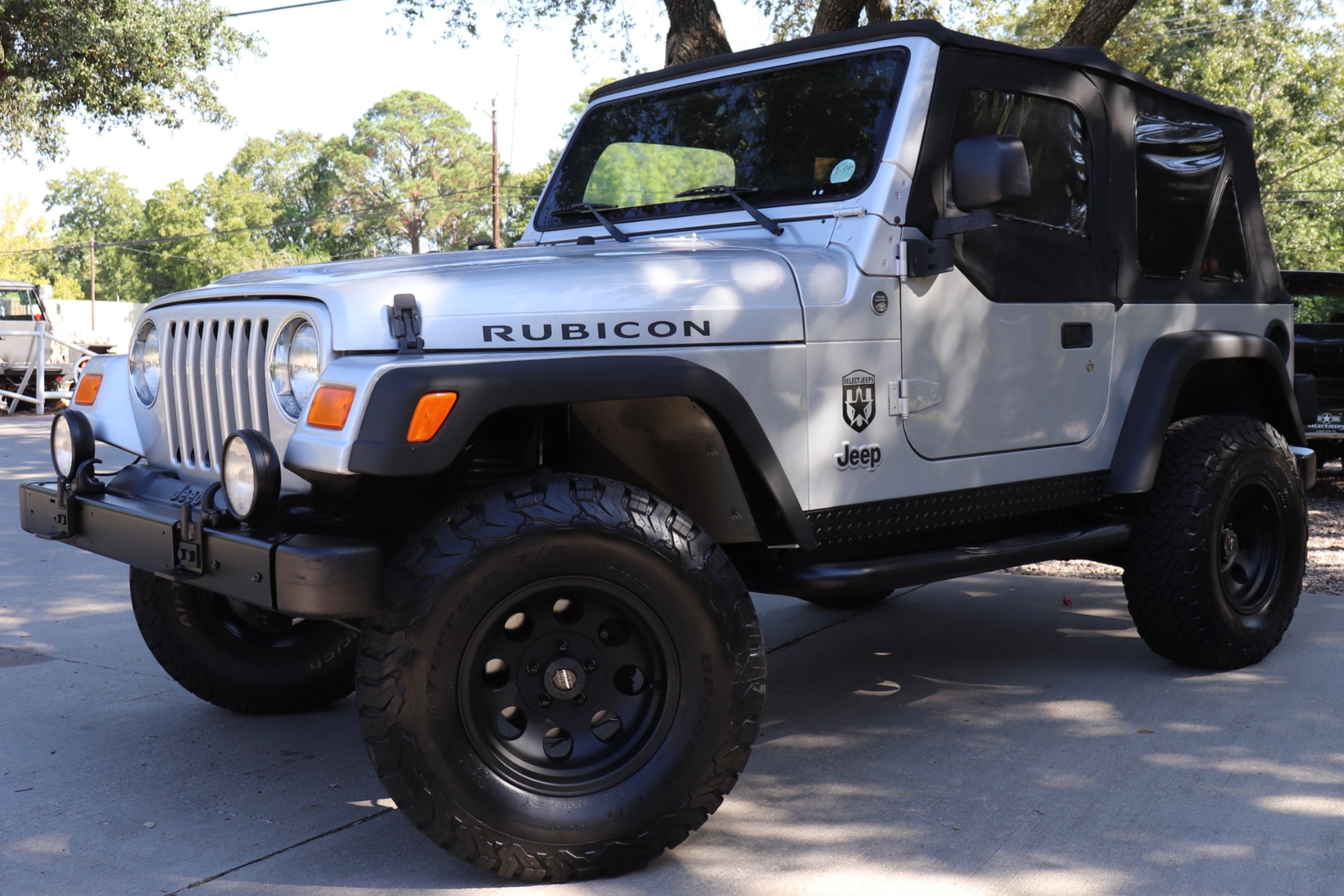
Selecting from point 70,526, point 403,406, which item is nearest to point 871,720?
point 403,406

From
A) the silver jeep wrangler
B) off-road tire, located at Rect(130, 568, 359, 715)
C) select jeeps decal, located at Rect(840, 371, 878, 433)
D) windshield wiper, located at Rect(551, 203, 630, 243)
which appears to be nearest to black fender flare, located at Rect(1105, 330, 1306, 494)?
the silver jeep wrangler

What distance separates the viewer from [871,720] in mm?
4074

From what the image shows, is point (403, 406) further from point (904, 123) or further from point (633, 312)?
point (904, 123)

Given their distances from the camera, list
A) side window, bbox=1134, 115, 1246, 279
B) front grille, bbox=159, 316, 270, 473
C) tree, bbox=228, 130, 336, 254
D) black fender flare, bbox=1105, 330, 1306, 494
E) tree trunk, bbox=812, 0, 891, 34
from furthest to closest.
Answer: tree, bbox=228, 130, 336, 254
tree trunk, bbox=812, 0, 891, 34
side window, bbox=1134, 115, 1246, 279
black fender flare, bbox=1105, 330, 1306, 494
front grille, bbox=159, 316, 270, 473

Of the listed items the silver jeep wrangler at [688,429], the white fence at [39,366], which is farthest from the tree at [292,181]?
the silver jeep wrangler at [688,429]

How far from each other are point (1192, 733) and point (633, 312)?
2351mm

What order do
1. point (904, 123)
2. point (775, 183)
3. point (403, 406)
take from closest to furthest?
1. point (403, 406)
2. point (904, 123)
3. point (775, 183)

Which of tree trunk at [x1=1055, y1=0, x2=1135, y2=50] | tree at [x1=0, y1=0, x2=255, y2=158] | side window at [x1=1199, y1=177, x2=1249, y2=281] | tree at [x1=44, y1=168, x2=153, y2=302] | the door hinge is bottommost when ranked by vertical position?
the door hinge

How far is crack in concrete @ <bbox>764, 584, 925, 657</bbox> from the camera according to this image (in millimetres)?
5117

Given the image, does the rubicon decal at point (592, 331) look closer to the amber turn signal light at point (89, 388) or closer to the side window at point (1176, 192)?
the amber turn signal light at point (89, 388)

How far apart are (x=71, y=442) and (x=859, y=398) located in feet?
7.30

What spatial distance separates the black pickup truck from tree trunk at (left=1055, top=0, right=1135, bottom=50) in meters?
2.48

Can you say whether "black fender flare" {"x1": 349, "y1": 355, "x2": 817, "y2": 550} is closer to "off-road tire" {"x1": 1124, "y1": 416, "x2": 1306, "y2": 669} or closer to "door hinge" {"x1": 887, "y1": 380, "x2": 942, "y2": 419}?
"door hinge" {"x1": 887, "y1": 380, "x2": 942, "y2": 419}

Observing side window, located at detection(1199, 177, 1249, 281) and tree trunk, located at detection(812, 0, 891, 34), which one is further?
tree trunk, located at detection(812, 0, 891, 34)
